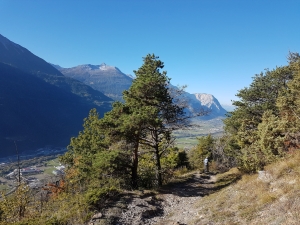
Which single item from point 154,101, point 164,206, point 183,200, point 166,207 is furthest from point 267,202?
point 154,101

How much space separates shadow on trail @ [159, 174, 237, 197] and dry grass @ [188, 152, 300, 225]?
155 inches

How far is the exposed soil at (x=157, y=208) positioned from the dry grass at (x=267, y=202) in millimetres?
1471

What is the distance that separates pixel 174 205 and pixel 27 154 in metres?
144

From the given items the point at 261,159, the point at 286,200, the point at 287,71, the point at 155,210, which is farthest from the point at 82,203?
the point at 287,71

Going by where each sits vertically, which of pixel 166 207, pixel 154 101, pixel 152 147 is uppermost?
pixel 154 101

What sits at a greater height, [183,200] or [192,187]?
[183,200]

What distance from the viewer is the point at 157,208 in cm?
1193

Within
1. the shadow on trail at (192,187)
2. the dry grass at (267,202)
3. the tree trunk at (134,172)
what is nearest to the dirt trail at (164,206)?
the shadow on trail at (192,187)

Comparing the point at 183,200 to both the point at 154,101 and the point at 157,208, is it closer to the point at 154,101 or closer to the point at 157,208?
the point at 157,208

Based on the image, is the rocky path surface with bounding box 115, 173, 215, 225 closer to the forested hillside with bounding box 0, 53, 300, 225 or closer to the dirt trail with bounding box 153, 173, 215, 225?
the dirt trail with bounding box 153, 173, 215, 225

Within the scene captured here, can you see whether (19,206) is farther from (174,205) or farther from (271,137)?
(271,137)

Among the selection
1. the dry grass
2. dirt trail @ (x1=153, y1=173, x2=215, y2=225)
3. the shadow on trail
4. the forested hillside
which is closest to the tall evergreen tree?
the forested hillside

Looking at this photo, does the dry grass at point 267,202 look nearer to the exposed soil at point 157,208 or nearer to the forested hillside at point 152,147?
the forested hillside at point 152,147

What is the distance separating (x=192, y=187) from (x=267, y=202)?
29.9 feet
